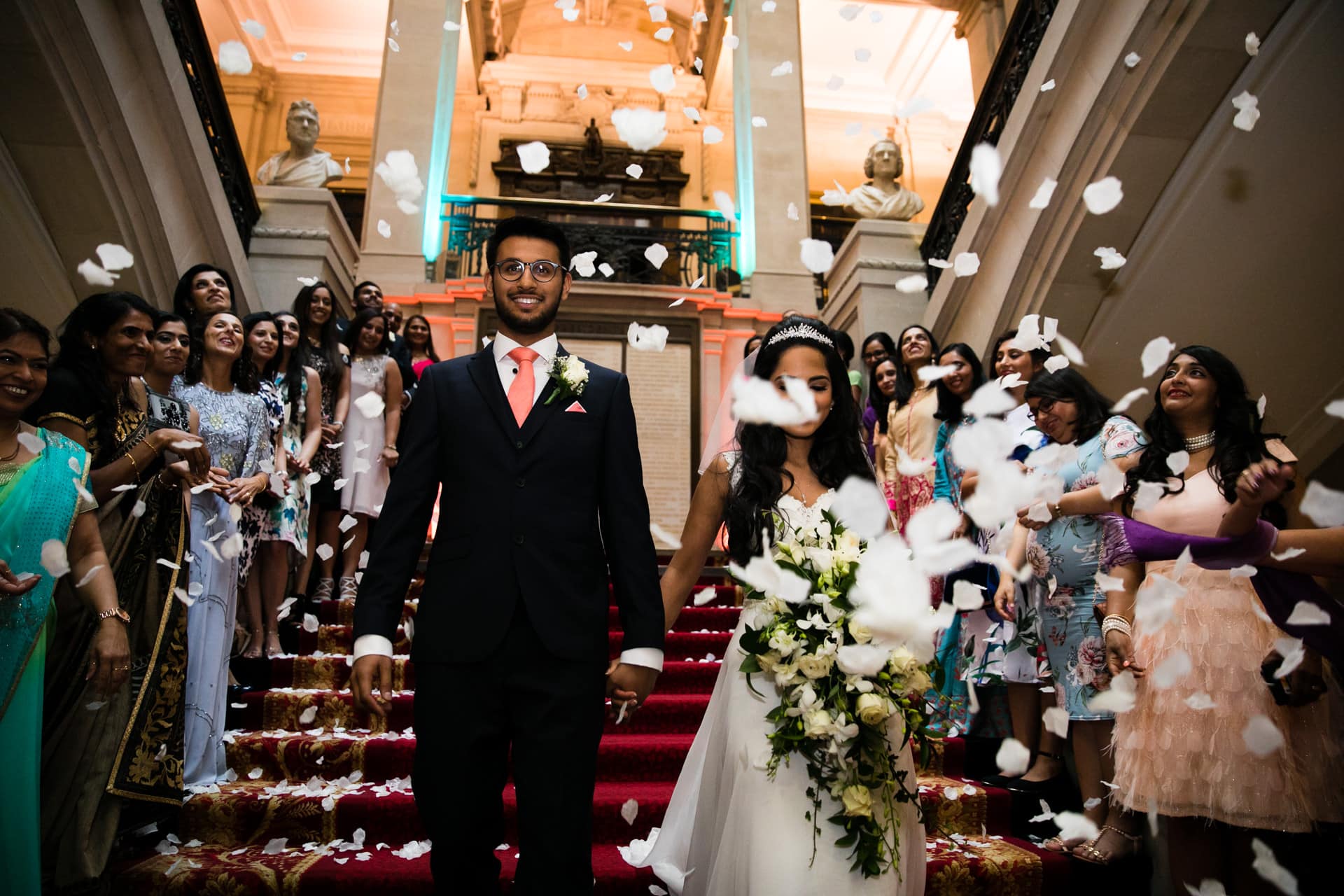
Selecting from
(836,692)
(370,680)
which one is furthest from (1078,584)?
(370,680)

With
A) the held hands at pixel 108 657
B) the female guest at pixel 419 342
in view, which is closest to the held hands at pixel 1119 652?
the held hands at pixel 108 657

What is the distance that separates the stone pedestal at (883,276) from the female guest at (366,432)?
3.78 metres

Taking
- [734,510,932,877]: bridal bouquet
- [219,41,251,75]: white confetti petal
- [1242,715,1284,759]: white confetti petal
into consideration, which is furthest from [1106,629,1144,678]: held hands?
[219,41,251,75]: white confetti petal

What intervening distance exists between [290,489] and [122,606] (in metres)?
1.60

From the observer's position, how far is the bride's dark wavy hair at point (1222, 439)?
2.61 meters

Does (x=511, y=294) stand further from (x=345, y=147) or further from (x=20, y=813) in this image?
(x=345, y=147)

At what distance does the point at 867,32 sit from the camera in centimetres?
1477

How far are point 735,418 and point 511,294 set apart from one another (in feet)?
2.46

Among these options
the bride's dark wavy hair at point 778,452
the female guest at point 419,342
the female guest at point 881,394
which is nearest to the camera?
the bride's dark wavy hair at point 778,452

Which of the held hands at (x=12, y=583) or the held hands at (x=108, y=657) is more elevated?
the held hands at (x=12, y=583)

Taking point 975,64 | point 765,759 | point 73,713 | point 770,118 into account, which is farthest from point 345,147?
point 765,759

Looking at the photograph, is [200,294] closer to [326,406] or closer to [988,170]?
[326,406]

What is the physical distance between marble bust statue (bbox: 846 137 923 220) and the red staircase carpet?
192 inches

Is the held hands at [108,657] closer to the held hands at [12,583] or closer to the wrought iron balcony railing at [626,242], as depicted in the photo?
the held hands at [12,583]
